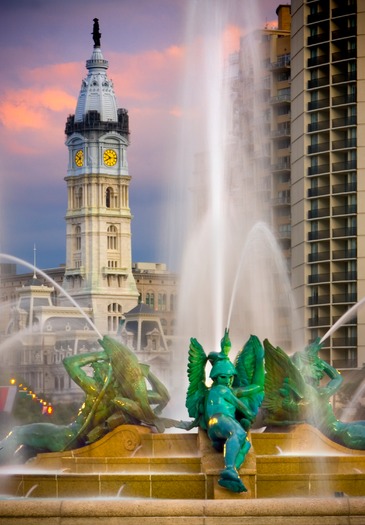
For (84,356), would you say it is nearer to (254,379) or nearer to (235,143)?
(254,379)

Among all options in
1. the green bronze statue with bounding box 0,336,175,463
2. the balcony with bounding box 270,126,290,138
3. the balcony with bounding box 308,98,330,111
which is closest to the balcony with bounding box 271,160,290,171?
the balcony with bounding box 270,126,290,138

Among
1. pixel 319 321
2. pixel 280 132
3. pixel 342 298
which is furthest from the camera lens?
pixel 280 132

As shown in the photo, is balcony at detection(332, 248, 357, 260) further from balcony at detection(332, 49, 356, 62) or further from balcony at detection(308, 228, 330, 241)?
balcony at detection(332, 49, 356, 62)

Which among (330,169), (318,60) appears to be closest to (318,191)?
(330,169)

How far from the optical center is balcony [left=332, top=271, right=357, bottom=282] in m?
92.1

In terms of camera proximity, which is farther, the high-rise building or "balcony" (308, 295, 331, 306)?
the high-rise building

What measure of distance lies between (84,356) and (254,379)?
181 inches

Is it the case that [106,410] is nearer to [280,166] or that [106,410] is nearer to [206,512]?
[206,512]

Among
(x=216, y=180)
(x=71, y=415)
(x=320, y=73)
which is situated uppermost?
(x=320, y=73)

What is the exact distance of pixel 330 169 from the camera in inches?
3708

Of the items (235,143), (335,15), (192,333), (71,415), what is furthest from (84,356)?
(71,415)

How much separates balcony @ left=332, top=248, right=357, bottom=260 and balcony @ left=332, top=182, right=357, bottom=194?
321cm

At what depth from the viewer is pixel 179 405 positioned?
45.5m

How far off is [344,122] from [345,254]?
7302mm
